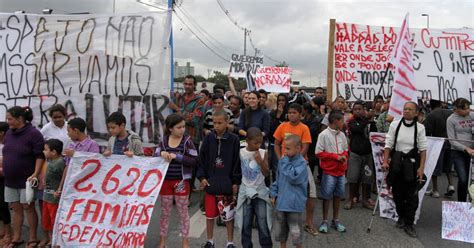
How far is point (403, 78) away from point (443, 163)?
9.93 ft

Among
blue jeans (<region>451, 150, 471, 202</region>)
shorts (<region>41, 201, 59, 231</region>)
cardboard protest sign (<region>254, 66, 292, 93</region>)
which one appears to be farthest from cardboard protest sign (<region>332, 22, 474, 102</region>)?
cardboard protest sign (<region>254, 66, 292, 93</region>)

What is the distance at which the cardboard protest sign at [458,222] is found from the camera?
4.43 metres

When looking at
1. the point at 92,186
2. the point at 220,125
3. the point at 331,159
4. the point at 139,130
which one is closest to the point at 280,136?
the point at 331,159

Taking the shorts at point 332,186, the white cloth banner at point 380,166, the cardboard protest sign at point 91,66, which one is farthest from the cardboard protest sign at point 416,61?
the cardboard protest sign at point 91,66

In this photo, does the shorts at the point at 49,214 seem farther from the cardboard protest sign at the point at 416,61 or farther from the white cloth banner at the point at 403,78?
the cardboard protest sign at the point at 416,61

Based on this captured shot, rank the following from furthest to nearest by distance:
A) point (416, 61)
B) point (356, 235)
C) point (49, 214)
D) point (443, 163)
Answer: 1. point (443, 163)
2. point (416, 61)
3. point (356, 235)
4. point (49, 214)

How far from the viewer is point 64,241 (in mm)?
3947

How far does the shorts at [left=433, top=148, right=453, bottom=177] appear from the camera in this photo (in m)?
7.25

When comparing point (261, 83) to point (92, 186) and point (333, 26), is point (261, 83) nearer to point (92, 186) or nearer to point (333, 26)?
point (333, 26)

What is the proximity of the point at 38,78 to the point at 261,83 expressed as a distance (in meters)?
11.6

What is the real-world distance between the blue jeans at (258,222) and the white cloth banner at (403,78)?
2.38m

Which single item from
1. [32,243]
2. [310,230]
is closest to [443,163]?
[310,230]

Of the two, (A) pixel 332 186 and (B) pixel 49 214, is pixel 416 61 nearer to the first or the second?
(A) pixel 332 186

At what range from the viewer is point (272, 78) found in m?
16.2
